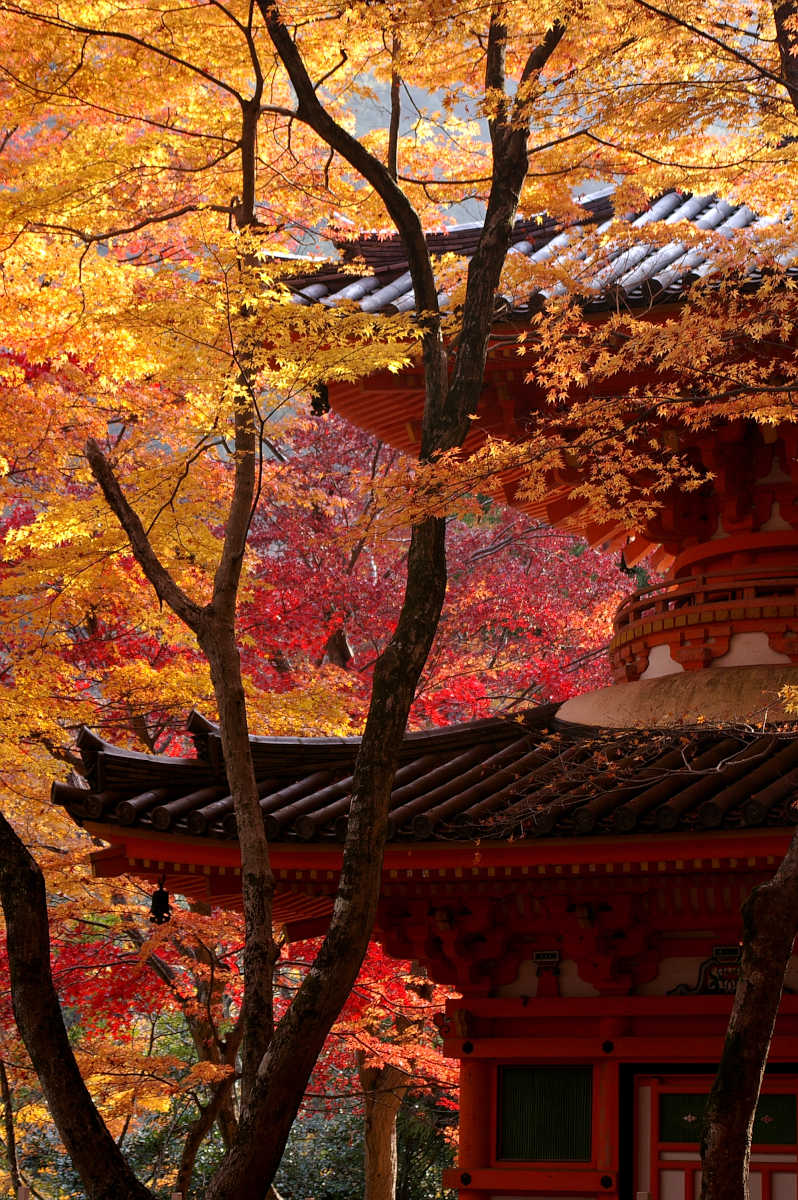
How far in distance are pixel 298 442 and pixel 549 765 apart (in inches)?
491

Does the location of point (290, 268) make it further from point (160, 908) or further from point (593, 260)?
point (160, 908)

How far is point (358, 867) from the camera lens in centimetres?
537

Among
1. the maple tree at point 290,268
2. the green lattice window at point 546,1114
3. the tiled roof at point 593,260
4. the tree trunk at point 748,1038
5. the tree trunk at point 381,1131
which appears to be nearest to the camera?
the tree trunk at point 748,1038

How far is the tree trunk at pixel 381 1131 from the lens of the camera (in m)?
14.0

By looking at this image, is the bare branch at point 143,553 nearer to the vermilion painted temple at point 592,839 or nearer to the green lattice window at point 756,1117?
the vermilion painted temple at point 592,839

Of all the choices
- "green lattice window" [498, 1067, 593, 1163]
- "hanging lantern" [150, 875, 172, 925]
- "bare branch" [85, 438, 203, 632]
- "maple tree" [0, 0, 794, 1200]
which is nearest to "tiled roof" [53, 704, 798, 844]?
"hanging lantern" [150, 875, 172, 925]

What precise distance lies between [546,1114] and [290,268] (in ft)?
16.3

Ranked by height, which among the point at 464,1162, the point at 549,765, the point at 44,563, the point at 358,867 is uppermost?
the point at 44,563

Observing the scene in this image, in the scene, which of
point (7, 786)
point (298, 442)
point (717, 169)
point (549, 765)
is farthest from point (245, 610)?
point (717, 169)

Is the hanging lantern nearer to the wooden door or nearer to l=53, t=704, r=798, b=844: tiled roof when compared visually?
l=53, t=704, r=798, b=844: tiled roof

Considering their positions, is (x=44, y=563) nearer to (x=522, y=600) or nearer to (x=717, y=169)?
(x=717, y=169)

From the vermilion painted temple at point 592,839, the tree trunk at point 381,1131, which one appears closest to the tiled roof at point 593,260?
the vermilion painted temple at point 592,839

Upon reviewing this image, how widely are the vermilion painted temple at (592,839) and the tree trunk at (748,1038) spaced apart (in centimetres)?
147

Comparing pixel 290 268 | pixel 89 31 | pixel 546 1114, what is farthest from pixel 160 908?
pixel 89 31
